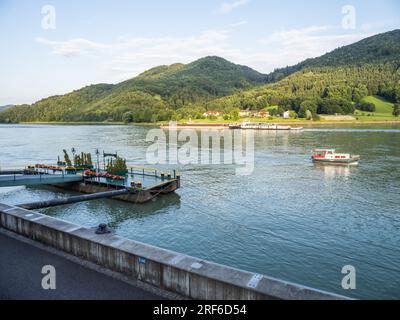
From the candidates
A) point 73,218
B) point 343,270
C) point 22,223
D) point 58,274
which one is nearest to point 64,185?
point 73,218

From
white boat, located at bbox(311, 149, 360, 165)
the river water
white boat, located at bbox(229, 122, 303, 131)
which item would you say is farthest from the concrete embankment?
white boat, located at bbox(229, 122, 303, 131)

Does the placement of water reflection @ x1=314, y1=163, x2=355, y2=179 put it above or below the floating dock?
below

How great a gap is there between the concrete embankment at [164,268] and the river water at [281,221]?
24.7 feet

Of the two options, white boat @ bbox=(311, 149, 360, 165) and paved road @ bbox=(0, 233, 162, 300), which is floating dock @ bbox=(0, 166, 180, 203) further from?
white boat @ bbox=(311, 149, 360, 165)

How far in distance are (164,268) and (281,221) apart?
17.2 m

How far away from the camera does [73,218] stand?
29.4m

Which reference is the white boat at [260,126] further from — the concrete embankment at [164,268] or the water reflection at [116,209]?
the concrete embankment at [164,268]

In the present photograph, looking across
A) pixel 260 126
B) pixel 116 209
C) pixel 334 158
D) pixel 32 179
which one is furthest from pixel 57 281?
pixel 260 126

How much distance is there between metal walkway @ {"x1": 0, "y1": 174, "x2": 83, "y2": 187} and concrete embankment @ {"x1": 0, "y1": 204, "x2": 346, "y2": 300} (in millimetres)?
18623

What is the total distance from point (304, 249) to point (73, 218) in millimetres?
19014

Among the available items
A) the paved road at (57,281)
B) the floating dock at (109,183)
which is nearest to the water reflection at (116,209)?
the floating dock at (109,183)

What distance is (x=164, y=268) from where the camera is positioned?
12.4m

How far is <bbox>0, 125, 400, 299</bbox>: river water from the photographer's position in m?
19.8

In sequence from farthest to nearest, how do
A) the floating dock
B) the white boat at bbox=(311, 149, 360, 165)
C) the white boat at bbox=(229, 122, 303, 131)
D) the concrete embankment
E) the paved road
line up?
1. the white boat at bbox=(229, 122, 303, 131)
2. the white boat at bbox=(311, 149, 360, 165)
3. the floating dock
4. the paved road
5. the concrete embankment
